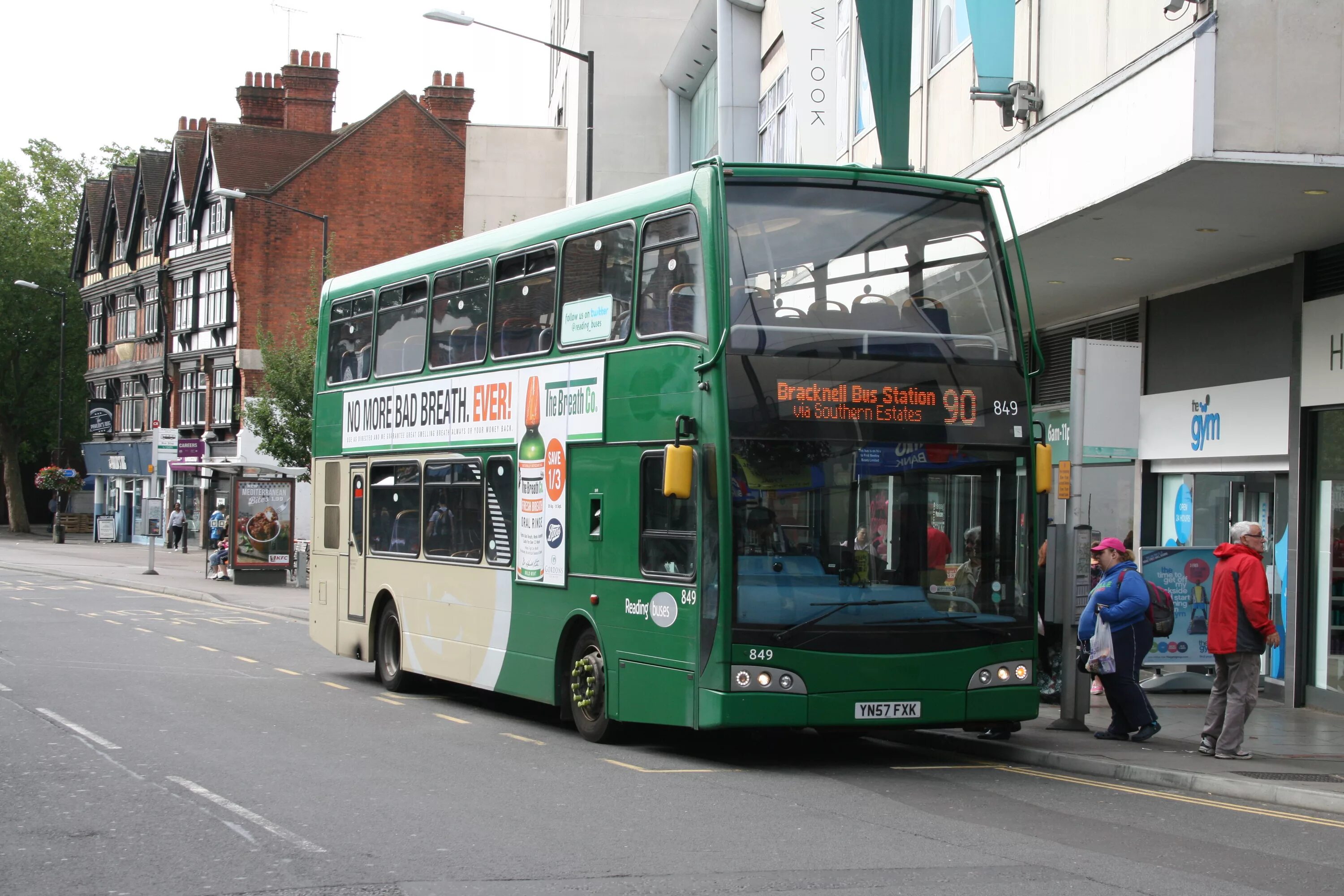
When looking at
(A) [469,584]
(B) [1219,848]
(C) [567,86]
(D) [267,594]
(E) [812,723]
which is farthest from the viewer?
(C) [567,86]

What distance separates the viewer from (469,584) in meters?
14.4

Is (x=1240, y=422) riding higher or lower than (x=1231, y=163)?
lower

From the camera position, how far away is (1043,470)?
1129cm

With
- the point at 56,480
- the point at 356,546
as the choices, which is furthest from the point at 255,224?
the point at 356,546

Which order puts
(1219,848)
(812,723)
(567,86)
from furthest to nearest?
(567,86) → (812,723) → (1219,848)

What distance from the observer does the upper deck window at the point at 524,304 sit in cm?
1304

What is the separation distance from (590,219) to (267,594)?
23.4m

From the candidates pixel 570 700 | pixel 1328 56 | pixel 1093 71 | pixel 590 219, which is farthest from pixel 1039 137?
pixel 570 700

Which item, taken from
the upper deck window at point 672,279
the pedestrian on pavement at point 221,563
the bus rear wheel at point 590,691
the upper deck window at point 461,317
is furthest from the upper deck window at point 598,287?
the pedestrian on pavement at point 221,563

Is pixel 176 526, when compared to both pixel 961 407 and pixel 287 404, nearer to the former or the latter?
pixel 287 404

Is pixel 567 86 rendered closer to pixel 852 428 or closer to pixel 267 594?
pixel 267 594

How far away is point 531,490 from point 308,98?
51.0m

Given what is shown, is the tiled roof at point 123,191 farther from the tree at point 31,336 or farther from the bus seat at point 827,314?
the bus seat at point 827,314

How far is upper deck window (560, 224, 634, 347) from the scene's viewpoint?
1184cm
